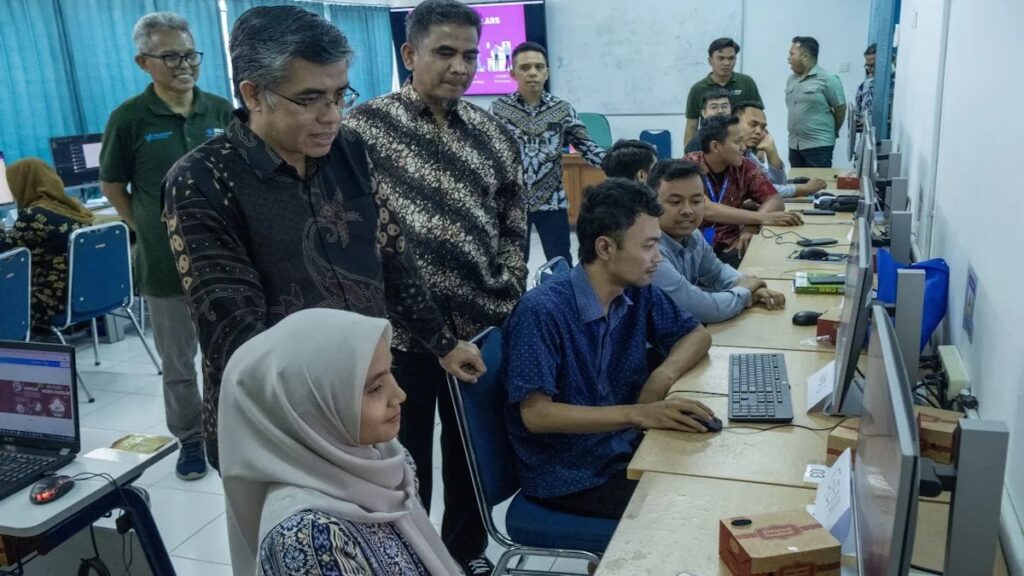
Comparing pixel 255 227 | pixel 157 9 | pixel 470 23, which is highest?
pixel 157 9

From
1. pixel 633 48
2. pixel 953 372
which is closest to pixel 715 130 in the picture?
pixel 953 372

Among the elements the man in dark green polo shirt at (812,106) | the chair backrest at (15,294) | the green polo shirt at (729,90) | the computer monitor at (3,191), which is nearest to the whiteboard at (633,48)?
the man in dark green polo shirt at (812,106)

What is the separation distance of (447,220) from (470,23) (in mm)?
488

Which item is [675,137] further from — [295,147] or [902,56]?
[295,147]

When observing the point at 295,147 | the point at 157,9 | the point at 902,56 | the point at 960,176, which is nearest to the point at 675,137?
the point at 902,56

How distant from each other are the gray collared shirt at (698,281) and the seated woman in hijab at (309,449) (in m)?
1.30

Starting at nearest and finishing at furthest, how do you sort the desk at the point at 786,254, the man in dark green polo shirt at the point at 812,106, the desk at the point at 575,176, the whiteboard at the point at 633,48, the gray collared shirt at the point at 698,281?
the gray collared shirt at the point at 698,281 < the desk at the point at 786,254 < the man in dark green polo shirt at the point at 812,106 < the desk at the point at 575,176 < the whiteboard at the point at 633,48

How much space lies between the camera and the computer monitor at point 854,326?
1.55m

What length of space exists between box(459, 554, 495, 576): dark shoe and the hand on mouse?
77cm

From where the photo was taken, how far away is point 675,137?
8656 millimetres

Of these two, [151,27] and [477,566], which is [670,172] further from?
[151,27]

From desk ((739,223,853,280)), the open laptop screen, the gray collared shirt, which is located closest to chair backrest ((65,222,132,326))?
the open laptop screen

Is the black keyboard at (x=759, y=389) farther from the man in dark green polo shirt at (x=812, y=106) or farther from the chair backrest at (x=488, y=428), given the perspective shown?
the man in dark green polo shirt at (x=812, y=106)

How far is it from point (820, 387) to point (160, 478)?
8.27ft
